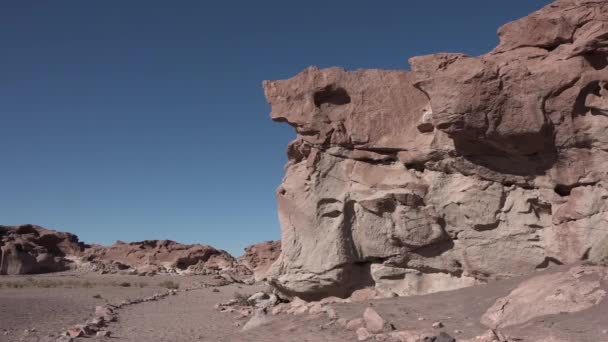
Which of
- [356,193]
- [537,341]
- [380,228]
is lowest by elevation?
[537,341]

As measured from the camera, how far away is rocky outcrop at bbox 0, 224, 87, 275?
149 feet

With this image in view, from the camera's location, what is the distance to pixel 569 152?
1184 cm

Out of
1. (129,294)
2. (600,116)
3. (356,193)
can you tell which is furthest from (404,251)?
(129,294)

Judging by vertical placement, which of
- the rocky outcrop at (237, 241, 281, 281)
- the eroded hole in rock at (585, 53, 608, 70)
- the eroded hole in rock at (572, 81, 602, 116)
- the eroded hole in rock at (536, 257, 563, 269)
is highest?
the eroded hole in rock at (585, 53, 608, 70)

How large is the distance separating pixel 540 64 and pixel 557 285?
Answer: 17.9ft

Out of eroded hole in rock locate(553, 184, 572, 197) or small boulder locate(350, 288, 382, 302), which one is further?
small boulder locate(350, 288, 382, 302)

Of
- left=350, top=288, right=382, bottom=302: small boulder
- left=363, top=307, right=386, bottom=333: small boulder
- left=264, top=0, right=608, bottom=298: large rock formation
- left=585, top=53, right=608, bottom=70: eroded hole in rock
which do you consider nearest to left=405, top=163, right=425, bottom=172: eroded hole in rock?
left=264, top=0, right=608, bottom=298: large rock formation

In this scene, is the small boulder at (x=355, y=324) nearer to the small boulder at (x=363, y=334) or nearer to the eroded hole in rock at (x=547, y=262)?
the small boulder at (x=363, y=334)

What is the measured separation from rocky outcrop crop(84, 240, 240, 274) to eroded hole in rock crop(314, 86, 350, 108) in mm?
38637

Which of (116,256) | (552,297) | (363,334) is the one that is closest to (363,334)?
(363,334)

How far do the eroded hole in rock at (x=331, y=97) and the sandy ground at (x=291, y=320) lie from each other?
5.62m

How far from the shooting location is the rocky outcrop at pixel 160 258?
52831mm

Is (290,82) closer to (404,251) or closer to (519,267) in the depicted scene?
(404,251)

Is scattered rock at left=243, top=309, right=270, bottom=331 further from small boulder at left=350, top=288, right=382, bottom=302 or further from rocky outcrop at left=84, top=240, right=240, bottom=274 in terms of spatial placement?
rocky outcrop at left=84, top=240, right=240, bottom=274
